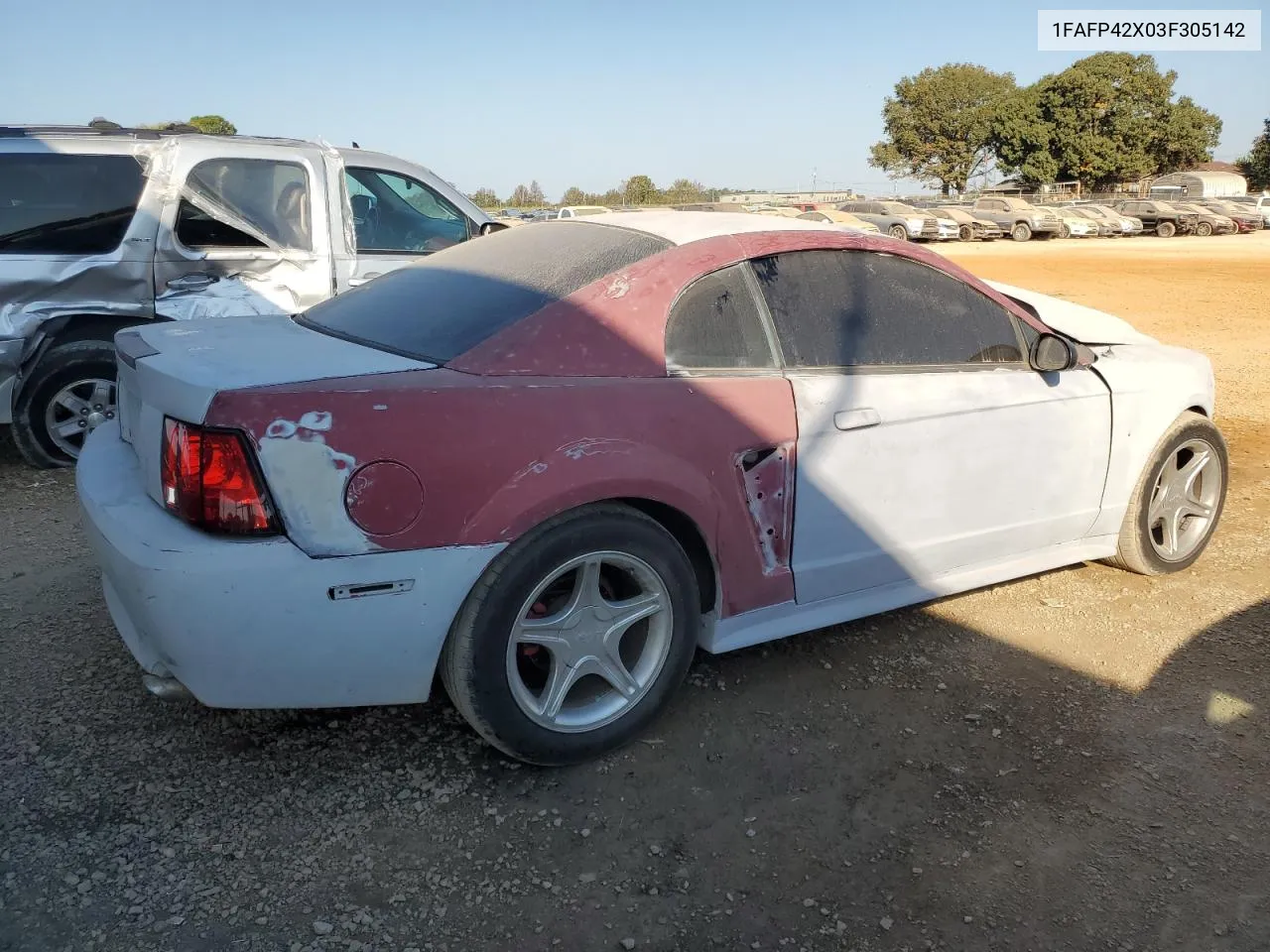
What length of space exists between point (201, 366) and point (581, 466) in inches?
42.2

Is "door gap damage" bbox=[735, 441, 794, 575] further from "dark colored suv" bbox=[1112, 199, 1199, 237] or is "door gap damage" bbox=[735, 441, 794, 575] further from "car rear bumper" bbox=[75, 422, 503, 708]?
"dark colored suv" bbox=[1112, 199, 1199, 237]

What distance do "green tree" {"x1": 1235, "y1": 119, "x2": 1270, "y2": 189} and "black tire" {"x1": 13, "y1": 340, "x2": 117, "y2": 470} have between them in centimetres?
7433

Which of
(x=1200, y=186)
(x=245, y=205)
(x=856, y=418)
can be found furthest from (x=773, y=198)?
(x=1200, y=186)

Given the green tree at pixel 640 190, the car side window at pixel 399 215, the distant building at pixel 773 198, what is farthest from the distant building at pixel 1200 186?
the car side window at pixel 399 215

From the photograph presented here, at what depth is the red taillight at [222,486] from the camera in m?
2.49

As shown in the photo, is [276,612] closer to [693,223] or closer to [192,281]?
[693,223]

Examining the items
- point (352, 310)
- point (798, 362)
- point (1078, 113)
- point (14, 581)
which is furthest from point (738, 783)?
point (1078, 113)

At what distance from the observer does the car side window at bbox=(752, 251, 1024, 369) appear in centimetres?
333

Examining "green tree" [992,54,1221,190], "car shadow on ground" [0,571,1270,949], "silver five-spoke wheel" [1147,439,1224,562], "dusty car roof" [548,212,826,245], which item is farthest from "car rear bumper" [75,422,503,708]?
Answer: "green tree" [992,54,1221,190]

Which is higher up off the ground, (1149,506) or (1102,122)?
(1102,122)

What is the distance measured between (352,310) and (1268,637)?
3621mm

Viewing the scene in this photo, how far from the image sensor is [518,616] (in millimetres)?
2723

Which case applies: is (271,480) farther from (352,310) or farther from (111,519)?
(352,310)

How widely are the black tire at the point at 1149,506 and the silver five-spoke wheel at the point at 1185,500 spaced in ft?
0.07
